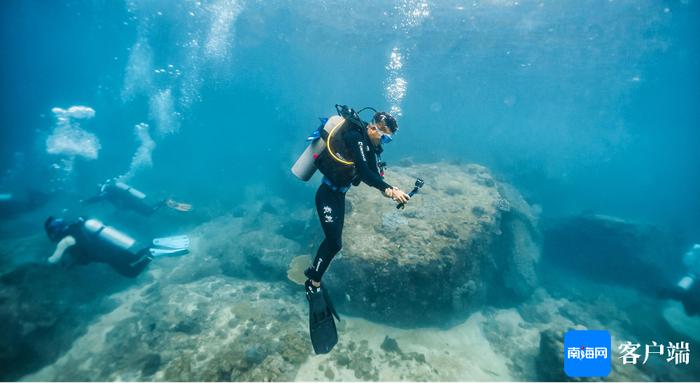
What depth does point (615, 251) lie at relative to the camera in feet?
51.6

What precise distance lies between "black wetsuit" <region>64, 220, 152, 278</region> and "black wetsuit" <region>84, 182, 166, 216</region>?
5.95 meters

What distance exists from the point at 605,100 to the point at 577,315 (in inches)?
1996

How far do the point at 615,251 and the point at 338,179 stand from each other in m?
18.9

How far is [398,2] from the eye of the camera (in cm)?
2433

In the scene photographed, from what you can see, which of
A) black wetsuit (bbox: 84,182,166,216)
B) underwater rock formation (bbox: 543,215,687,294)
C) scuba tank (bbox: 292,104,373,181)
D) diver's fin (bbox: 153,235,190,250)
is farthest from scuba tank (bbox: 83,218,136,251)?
underwater rock formation (bbox: 543,215,687,294)

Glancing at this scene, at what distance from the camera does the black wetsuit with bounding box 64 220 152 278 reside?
7.89m

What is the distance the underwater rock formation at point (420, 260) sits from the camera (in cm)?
786

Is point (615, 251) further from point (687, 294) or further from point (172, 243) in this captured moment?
point (172, 243)

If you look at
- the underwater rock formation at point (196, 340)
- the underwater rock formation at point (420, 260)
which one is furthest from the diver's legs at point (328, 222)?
the underwater rock formation at point (196, 340)

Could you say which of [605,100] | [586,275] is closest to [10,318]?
[586,275]

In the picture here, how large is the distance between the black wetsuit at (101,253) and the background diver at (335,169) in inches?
276

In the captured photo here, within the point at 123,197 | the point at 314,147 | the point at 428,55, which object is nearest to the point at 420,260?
the point at 314,147

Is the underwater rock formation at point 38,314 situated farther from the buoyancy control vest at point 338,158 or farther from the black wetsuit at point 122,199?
the buoyancy control vest at point 338,158

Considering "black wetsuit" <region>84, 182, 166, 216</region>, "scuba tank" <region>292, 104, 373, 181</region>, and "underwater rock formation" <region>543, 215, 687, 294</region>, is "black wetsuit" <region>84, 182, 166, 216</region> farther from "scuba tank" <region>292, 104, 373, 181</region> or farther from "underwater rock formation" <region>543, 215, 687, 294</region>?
"underwater rock formation" <region>543, 215, 687, 294</region>
